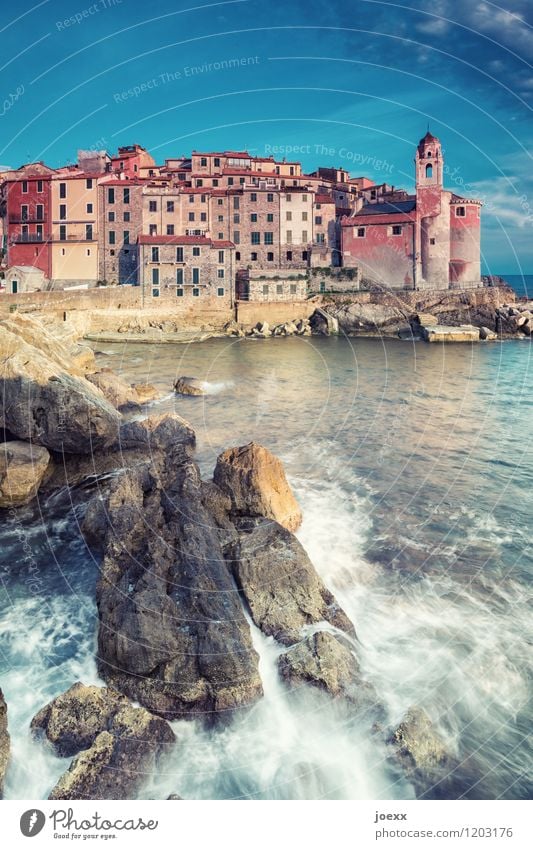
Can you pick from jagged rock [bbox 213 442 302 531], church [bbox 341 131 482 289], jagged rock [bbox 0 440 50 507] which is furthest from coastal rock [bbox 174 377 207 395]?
church [bbox 341 131 482 289]

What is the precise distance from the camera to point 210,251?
66.3m

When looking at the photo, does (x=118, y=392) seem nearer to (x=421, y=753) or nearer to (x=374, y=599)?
(x=374, y=599)

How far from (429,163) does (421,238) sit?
26.3 feet

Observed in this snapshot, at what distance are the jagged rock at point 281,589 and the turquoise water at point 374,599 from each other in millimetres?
489

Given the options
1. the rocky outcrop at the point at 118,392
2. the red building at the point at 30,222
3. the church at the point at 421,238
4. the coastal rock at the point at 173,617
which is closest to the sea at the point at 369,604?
the coastal rock at the point at 173,617

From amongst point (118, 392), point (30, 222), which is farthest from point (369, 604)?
point (30, 222)

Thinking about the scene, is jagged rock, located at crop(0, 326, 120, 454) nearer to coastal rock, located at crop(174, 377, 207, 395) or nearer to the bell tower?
coastal rock, located at crop(174, 377, 207, 395)

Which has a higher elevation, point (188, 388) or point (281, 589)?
point (188, 388)

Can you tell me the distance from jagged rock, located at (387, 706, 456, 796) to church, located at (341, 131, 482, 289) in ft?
225

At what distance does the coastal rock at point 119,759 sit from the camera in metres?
8.03

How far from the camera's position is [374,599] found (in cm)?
1311

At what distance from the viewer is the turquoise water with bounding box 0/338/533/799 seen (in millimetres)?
8875

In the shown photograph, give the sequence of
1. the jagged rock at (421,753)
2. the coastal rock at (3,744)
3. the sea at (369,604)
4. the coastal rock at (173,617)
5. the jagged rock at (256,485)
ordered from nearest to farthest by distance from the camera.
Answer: the coastal rock at (3,744) → the jagged rock at (421,753) → the sea at (369,604) → the coastal rock at (173,617) → the jagged rock at (256,485)

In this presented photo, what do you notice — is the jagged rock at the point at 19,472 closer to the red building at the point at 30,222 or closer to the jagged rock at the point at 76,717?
the jagged rock at the point at 76,717
